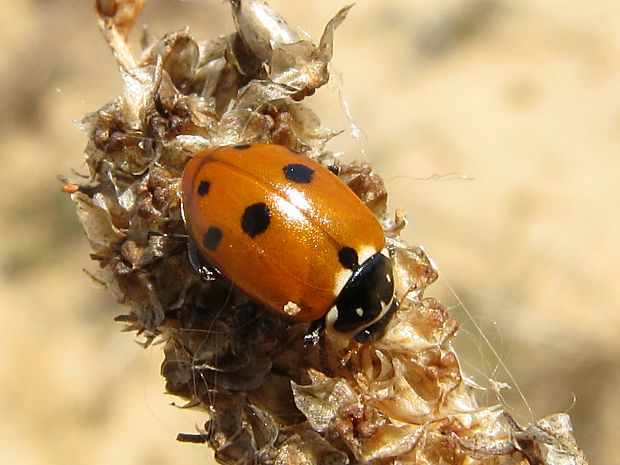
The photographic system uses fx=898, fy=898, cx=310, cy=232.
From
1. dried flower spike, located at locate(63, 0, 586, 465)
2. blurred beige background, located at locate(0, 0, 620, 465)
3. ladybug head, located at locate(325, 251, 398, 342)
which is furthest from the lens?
blurred beige background, located at locate(0, 0, 620, 465)

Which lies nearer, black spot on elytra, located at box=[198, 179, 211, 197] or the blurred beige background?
black spot on elytra, located at box=[198, 179, 211, 197]

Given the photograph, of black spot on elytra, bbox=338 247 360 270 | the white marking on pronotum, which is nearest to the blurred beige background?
black spot on elytra, bbox=338 247 360 270

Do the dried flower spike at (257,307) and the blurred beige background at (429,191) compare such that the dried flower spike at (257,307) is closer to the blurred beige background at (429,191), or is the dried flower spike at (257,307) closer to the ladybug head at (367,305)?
the ladybug head at (367,305)

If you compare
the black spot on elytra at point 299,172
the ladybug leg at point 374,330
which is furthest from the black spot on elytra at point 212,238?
the ladybug leg at point 374,330

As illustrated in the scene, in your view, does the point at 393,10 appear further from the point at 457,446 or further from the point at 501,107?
the point at 457,446

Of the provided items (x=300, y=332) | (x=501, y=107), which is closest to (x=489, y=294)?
(x=501, y=107)

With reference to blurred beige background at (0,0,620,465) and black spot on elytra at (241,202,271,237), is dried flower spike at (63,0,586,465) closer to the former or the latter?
black spot on elytra at (241,202,271,237)
